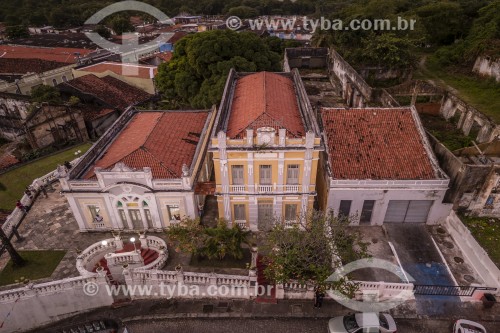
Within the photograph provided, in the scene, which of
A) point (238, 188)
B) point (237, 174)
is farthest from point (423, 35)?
point (238, 188)

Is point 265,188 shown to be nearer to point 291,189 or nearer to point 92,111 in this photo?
point 291,189

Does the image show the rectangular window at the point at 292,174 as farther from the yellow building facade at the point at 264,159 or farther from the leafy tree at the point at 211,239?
the leafy tree at the point at 211,239

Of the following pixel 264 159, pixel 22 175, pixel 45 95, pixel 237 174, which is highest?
pixel 264 159

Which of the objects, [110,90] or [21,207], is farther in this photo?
[110,90]

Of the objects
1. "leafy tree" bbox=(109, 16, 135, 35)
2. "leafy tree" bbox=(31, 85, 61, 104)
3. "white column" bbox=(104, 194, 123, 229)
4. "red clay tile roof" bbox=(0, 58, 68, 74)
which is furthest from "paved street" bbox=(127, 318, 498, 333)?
"leafy tree" bbox=(109, 16, 135, 35)

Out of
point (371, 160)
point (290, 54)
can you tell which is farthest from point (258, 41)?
point (371, 160)

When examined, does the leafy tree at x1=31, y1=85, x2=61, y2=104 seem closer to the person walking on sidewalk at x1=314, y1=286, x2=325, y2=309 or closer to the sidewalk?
the sidewalk
